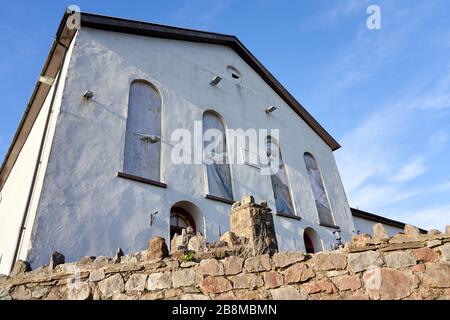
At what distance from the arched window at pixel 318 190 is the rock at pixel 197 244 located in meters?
9.21

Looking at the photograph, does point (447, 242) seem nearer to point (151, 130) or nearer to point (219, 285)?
point (219, 285)

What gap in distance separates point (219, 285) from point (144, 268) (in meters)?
0.93

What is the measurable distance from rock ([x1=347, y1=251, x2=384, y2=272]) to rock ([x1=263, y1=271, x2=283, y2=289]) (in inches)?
29.9

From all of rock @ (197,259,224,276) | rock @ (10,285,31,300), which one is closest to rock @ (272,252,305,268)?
rock @ (197,259,224,276)

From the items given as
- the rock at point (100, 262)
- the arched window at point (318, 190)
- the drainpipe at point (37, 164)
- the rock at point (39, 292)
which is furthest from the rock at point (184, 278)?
the arched window at point (318, 190)

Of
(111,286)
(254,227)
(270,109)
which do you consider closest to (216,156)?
(270,109)

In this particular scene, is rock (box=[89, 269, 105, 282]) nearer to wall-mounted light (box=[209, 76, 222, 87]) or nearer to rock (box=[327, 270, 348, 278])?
rock (box=[327, 270, 348, 278])

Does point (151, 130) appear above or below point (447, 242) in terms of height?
above

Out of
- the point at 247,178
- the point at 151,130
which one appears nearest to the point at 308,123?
the point at 247,178

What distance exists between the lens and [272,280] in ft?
11.6

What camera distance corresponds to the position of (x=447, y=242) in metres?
3.28

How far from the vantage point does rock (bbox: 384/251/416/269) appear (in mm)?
3282

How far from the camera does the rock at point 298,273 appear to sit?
3.50 m

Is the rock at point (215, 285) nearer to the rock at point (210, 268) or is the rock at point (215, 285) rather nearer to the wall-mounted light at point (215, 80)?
the rock at point (210, 268)
